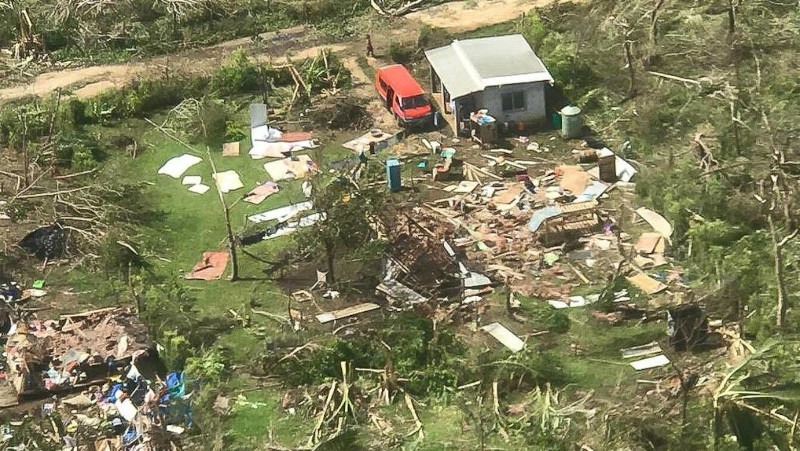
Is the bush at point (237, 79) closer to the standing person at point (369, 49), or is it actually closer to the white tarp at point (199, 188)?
the standing person at point (369, 49)

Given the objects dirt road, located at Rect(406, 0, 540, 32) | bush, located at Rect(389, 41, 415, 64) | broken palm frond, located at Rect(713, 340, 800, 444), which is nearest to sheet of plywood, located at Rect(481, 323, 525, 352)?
broken palm frond, located at Rect(713, 340, 800, 444)

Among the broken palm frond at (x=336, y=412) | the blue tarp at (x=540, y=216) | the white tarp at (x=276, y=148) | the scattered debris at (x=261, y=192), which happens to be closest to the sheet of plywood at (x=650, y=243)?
the blue tarp at (x=540, y=216)

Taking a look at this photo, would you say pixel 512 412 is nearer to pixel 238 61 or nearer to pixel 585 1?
pixel 238 61

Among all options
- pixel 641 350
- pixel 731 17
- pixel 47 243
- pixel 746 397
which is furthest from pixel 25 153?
pixel 746 397

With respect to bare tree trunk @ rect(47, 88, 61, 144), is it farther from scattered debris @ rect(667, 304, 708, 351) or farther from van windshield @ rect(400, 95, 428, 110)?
scattered debris @ rect(667, 304, 708, 351)

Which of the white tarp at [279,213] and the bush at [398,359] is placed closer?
the bush at [398,359]

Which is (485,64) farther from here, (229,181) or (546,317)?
(546,317)
